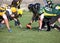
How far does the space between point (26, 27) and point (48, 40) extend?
2.76m

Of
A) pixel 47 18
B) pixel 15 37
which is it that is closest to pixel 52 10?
pixel 47 18

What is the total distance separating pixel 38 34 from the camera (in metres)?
11.5

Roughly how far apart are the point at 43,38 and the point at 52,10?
1945mm

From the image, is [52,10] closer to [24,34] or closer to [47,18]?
[47,18]

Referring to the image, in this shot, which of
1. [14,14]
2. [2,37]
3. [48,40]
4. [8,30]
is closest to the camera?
[48,40]

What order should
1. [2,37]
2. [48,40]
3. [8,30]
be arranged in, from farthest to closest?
[8,30] < [2,37] < [48,40]

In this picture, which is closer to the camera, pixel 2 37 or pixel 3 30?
pixel 2 37

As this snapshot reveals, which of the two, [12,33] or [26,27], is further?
[26,27]

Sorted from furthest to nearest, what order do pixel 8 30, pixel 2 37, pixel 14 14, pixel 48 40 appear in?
pixel 14 14 → pixel 8 30 → pixel 2 37 → pixel 48 40

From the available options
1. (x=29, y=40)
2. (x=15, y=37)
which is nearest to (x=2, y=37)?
(x=15, y=37)

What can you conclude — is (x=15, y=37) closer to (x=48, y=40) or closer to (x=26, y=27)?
(x=48, y=40)

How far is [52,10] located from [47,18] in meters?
0.35

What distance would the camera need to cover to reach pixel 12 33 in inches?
462

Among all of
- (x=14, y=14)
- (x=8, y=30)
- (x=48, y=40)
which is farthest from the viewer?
(x=14, y=14)
